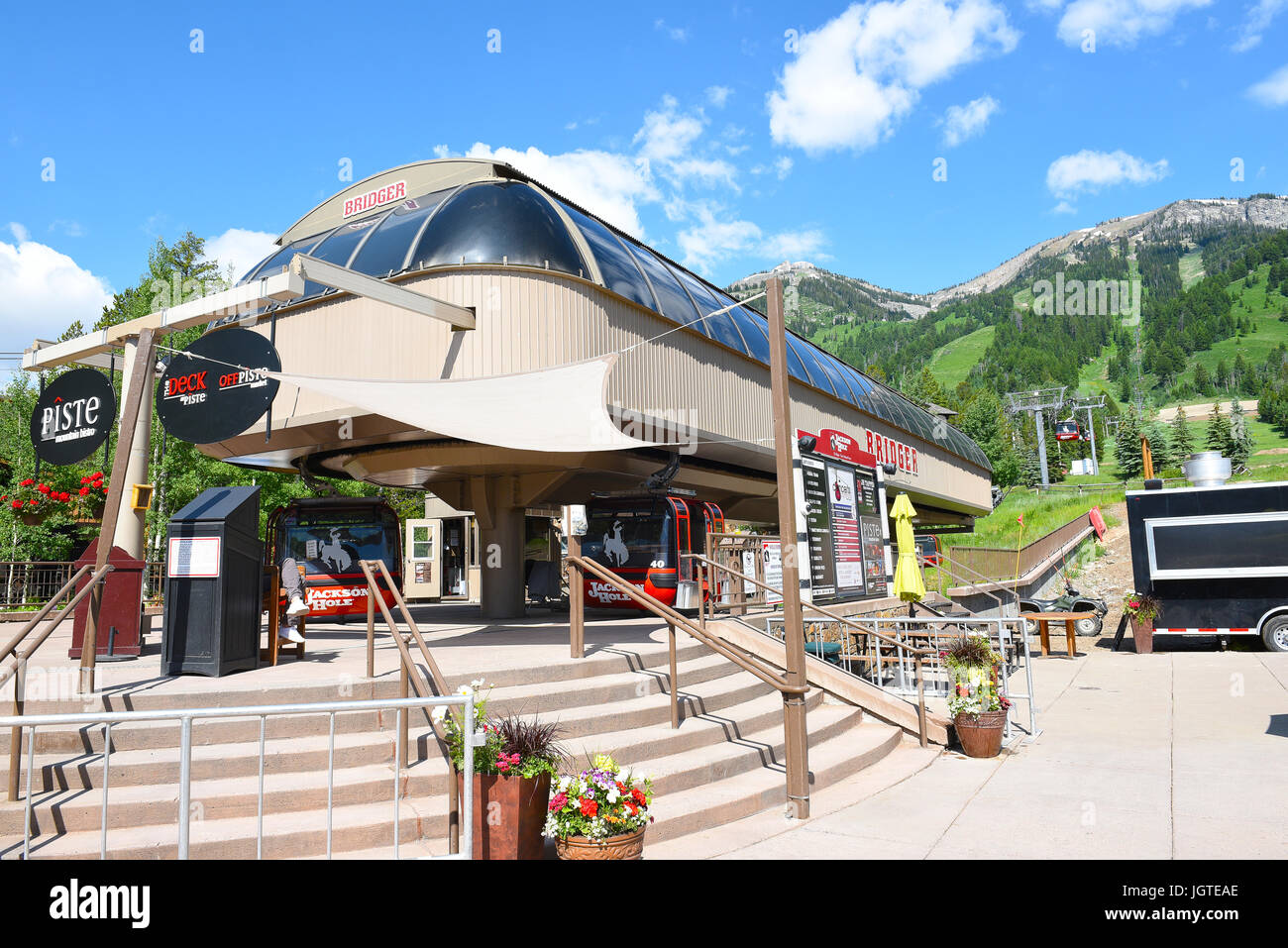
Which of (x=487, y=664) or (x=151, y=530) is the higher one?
(x=151, y=530)

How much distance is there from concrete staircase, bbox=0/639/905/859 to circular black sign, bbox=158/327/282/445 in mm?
3727

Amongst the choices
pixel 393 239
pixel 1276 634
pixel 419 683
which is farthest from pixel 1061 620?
pixel 419 683

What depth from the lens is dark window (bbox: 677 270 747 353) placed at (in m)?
15.5

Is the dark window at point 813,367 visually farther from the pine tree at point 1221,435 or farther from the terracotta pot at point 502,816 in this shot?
the pine tree at point 1221,435

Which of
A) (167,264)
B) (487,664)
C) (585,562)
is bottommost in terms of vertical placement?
(487,664)

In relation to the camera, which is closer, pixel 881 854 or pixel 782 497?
pixel 881 854

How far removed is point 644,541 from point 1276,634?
14.3m

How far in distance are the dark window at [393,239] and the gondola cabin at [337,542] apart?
5.87 metres

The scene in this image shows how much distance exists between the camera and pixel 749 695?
8.77 m

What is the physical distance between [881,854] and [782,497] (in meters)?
2.74

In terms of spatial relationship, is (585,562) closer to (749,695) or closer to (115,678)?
(749,695)

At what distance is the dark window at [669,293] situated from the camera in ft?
46.9

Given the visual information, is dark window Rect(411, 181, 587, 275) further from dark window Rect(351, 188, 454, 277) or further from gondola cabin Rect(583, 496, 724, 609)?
gondola cabin Rect(583, 496, 724, 609)
